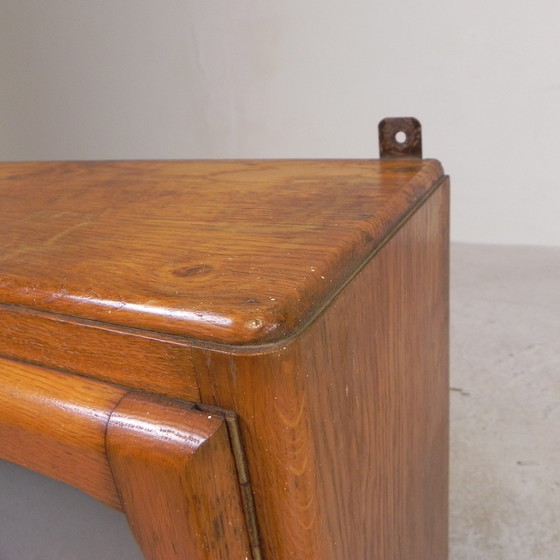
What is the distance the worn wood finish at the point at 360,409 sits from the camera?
39 centimetres

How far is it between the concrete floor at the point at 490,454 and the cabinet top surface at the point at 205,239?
0.21 m

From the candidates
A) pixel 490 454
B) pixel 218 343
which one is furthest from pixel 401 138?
pixel 490 454

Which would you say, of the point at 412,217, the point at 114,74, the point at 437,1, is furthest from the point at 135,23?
the point at 412,217

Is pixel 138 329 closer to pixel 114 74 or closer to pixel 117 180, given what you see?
pixel 117 180

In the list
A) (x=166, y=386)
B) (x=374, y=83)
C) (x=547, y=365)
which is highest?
(x=166, y=386)

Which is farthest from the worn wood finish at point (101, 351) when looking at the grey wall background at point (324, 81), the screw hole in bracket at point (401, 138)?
the grey wall background at point (324, 81)

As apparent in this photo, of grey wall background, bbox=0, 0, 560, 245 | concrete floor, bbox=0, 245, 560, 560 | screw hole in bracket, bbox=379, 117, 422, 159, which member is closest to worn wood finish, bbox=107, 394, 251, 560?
concrete floor, bbox=0, 245, 560, 560

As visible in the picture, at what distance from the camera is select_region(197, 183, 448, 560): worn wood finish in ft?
1.27

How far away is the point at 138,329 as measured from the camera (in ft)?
1.31

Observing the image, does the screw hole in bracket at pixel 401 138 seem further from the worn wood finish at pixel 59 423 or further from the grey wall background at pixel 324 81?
the grey wall background at pixel 324 81

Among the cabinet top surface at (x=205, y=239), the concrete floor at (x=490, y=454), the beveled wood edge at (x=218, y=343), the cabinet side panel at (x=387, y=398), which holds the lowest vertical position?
the concrete floor at (x=490, y=454)

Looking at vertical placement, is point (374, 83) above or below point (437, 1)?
below

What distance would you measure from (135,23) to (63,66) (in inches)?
19.1

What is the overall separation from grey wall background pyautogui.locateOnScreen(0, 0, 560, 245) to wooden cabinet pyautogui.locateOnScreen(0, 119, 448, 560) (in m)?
1.44
